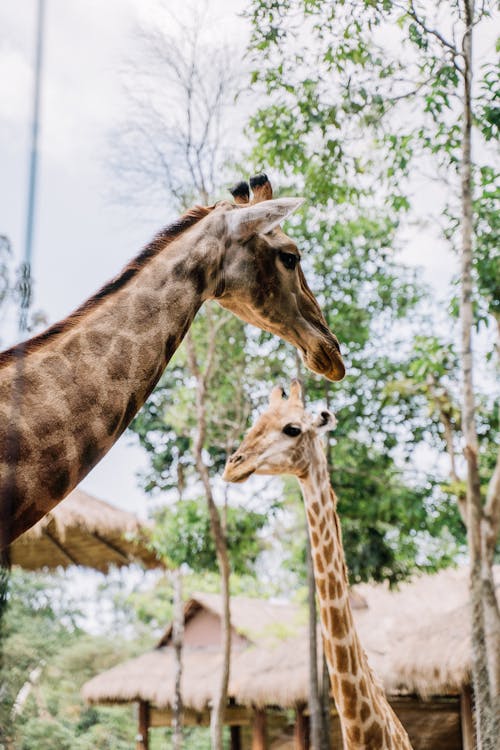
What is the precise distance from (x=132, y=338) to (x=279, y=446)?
1.54 metres

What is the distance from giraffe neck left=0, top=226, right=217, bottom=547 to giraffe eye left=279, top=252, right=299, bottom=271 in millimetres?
143

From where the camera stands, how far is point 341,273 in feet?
19.8

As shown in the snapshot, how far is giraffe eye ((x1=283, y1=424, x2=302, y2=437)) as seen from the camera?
2932mm

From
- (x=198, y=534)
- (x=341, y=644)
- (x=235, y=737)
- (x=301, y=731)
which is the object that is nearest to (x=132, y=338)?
(x=341, y=644)

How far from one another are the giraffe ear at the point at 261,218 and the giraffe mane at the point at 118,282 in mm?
71

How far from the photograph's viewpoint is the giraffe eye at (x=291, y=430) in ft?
9.62

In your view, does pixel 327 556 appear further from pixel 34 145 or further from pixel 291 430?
pixel 34 145

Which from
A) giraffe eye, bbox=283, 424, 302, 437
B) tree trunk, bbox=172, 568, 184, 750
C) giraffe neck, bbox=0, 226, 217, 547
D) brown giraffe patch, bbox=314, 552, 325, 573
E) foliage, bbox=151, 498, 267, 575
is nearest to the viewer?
giraffe neck, bbox=0, 226, 217, 547

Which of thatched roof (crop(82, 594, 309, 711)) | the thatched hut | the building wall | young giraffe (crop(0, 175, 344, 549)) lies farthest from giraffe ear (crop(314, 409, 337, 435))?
the building wall

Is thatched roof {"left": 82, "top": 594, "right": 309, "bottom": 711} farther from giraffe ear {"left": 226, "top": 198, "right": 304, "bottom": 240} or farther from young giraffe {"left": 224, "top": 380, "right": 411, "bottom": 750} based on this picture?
giraffe ear {"left": 226, "top": 198, "right": 304, "bottom": 240}

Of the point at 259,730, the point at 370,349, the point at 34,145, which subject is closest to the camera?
the point at 34,145

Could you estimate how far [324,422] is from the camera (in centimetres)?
298

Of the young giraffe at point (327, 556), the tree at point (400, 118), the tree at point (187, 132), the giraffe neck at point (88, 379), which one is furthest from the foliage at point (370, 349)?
the giraffe neck at point (88, 379)

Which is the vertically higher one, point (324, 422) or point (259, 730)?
point (324, 422)
